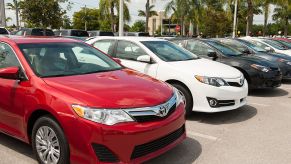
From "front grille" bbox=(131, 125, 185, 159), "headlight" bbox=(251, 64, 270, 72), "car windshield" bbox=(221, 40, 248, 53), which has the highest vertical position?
"car windshield" bbox=(221, 40, 248, 53)

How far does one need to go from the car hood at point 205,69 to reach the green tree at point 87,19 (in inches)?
2851

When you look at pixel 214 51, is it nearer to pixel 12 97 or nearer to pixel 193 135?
pixel 193 135

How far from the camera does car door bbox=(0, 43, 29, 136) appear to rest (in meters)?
4.14

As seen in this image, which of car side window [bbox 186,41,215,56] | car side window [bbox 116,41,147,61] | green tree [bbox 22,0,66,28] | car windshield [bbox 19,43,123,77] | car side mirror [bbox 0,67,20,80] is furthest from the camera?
green tree [bbox 22,0,66,28]

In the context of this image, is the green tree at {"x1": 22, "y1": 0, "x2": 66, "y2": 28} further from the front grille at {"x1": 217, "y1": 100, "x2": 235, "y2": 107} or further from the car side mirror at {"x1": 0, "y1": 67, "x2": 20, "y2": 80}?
the car side mirror at {"x1": 0, "y1": 67, "x2": 20, "y2": 80}

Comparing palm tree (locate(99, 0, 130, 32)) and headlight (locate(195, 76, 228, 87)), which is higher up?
palm tree (locate(99, 0, 130, 32))

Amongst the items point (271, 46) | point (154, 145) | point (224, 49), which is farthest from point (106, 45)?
point (271, 46)

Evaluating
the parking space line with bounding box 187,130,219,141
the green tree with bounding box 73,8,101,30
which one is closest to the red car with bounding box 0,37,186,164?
the parking space line with bounding box 187,130,219,141

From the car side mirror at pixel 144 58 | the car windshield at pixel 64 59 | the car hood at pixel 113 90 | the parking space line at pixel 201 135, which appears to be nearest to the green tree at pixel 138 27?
the car side mirror at pixel 144 58

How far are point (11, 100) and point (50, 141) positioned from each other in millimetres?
875

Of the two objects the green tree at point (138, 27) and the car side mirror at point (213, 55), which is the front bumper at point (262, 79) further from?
the green tree at point (138, 27)

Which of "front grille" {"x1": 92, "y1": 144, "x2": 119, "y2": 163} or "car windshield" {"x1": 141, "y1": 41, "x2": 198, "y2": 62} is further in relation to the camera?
"car windshield" {"x1": 141, "y1": 41, "x2": 198, "y2": 62}

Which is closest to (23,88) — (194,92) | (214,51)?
(194,92)

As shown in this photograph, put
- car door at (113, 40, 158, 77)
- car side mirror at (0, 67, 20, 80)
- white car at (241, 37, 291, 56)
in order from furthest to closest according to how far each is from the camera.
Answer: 1. white car at (241, 37, 291, 56)
2. car door at (113, 40, 158, 77)
3. car side mirror at (0, 67, 20, 80)
